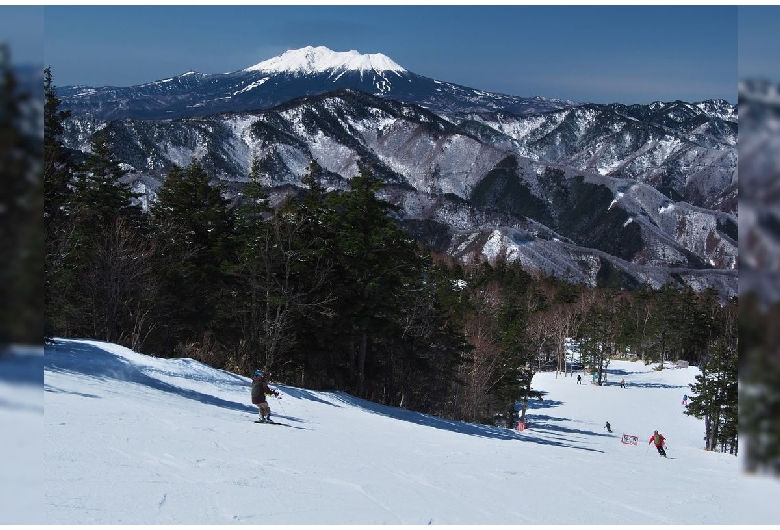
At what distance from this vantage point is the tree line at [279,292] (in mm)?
24547

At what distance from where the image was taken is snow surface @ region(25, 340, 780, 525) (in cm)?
579

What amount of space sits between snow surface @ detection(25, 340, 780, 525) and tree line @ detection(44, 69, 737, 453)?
2.32 metres

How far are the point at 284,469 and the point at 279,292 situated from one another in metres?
16.9

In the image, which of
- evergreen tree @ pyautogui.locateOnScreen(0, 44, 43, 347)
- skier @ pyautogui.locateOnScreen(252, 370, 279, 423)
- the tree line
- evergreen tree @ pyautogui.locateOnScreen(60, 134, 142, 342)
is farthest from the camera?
evergreen tree @ pyautogui.locateOnScreen(60, 134, 142, 342)

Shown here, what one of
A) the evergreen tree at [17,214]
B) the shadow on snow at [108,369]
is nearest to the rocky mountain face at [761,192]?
the evergreen tree at [17,214]

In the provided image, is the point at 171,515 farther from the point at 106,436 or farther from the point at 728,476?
the point at 728,476

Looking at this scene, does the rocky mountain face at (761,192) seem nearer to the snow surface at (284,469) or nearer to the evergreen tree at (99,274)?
the snow surface at (284,469)

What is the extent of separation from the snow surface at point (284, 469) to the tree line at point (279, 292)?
232 cm

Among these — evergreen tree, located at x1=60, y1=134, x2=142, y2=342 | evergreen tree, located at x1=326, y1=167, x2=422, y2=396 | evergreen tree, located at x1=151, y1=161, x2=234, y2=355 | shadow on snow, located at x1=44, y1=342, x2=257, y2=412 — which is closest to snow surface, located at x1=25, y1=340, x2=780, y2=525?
shadow on snow, located at x1=44, y1=342, x2=257, y2=412

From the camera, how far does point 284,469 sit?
8391 mm

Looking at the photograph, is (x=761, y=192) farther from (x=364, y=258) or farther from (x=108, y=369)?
(x=364, y=258)

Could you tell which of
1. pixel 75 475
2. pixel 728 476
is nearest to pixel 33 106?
pixel 75 475

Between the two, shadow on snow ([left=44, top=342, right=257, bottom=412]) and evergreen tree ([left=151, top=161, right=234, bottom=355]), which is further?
evergreen tree ([left=151, top=161, right=234, bottom=355])

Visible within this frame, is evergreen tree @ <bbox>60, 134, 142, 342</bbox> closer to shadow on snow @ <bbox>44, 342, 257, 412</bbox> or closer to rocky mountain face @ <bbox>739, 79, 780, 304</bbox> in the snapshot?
shadow on snow @ <bbox>44, 342, 257, 412</bbox>
